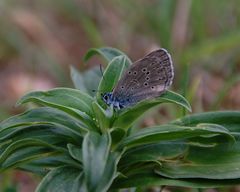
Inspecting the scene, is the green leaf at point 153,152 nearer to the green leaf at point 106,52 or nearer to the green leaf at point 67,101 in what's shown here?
the green leaf at point 67,101

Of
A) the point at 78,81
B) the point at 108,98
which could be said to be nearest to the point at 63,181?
the point at 108,98

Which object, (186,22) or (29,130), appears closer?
(29,130)

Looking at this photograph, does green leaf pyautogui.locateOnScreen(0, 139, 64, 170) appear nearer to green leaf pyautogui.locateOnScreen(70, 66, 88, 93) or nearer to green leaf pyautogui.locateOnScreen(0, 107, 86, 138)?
green leaf pyautogui.locateOnScreen(0, 107, 86, 138)

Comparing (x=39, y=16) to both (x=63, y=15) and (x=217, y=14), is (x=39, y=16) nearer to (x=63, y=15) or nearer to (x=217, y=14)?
(x=63, y=15)

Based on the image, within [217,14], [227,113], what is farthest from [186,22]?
[227,113]

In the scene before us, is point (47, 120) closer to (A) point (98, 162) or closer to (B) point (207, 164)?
(A) point (98, 162)

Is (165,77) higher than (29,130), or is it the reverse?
(165,77)

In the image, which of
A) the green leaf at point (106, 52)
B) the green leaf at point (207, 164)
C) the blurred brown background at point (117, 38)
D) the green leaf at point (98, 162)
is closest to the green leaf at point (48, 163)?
the green leaf at point (98, 162)
